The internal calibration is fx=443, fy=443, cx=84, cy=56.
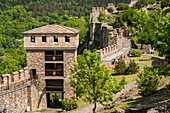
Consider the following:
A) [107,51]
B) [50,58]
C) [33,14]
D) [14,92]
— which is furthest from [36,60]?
[33,14]

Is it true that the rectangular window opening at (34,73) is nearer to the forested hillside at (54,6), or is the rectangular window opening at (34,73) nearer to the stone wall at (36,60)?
the stone wall at (36,60)

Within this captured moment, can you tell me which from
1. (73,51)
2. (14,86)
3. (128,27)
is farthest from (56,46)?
(128,27)

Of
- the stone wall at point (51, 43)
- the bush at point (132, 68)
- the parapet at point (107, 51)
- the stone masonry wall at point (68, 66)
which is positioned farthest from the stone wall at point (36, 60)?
the parapet at point (107, 51)

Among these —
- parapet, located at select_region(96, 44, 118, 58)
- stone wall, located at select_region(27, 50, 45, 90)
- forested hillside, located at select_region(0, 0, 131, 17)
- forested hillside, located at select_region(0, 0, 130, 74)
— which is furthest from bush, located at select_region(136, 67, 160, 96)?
forested hillside, located at select_region(0, 0, 131, 17)

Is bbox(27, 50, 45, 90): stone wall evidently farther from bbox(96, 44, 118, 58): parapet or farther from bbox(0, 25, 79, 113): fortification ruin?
bbox(96, 44, 118, 58): parapet

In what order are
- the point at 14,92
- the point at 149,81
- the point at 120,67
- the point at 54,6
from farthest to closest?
the point at 54,6 < the point at 120,67 < the point at 14,92 < the point at 149,81

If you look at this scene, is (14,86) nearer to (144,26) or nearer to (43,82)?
(43,82)

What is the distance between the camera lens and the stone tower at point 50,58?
83.6 feet

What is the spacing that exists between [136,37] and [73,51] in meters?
15.0

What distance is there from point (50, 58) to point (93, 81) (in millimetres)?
6306

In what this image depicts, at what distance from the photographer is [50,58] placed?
26.0m

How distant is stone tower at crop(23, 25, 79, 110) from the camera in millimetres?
25469

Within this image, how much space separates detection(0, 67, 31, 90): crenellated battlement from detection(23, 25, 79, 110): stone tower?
0.54 m

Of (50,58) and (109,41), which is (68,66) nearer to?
(50,58)
